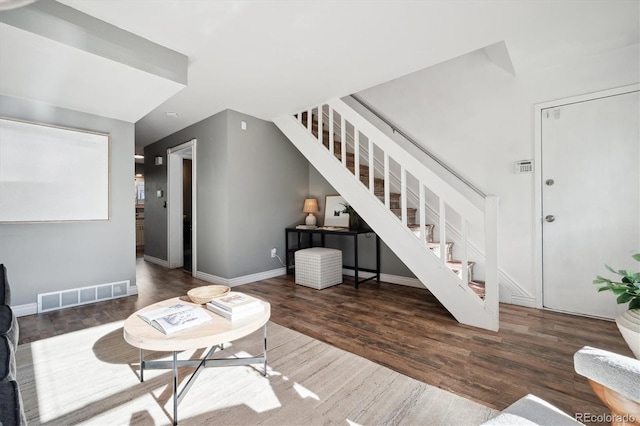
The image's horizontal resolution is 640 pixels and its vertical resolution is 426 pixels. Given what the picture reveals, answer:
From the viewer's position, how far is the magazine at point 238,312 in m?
1.64

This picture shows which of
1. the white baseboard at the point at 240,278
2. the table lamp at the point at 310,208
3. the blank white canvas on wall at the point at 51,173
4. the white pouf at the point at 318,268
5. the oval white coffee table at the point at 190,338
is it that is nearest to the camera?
the oval white coffee table at the point at 190,338

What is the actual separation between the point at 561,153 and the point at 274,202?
3.53m

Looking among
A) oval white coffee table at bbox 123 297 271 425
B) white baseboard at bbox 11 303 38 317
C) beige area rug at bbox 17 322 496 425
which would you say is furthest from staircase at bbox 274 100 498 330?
white baseboard at bbox 11 303 38 317

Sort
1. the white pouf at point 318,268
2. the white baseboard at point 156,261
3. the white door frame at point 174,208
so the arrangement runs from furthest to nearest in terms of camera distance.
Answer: the white baseboard at point 156,261
the white door frame at point 174,208
the white pouf at point 318,268

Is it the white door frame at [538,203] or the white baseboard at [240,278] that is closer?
the white door frame at [538,203]

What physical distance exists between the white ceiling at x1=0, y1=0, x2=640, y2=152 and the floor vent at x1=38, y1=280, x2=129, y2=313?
2029mm

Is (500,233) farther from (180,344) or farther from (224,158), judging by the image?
(224,158)

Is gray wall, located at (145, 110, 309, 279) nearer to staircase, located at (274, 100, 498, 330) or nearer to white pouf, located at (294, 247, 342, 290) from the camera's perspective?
staircase, located at (274, 100, 498, 330)

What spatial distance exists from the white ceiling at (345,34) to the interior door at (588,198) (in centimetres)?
60

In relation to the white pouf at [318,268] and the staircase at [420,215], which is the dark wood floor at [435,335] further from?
the staircase at [420,215]

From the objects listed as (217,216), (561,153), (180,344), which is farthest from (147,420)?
(561,153)

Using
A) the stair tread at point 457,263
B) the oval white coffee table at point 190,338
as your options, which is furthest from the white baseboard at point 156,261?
the stair tread at point 457,263

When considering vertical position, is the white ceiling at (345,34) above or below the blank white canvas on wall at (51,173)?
above

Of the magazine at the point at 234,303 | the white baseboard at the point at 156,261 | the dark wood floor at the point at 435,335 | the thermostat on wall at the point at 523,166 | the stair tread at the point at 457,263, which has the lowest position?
the dark wood floor at the point at 435,335
